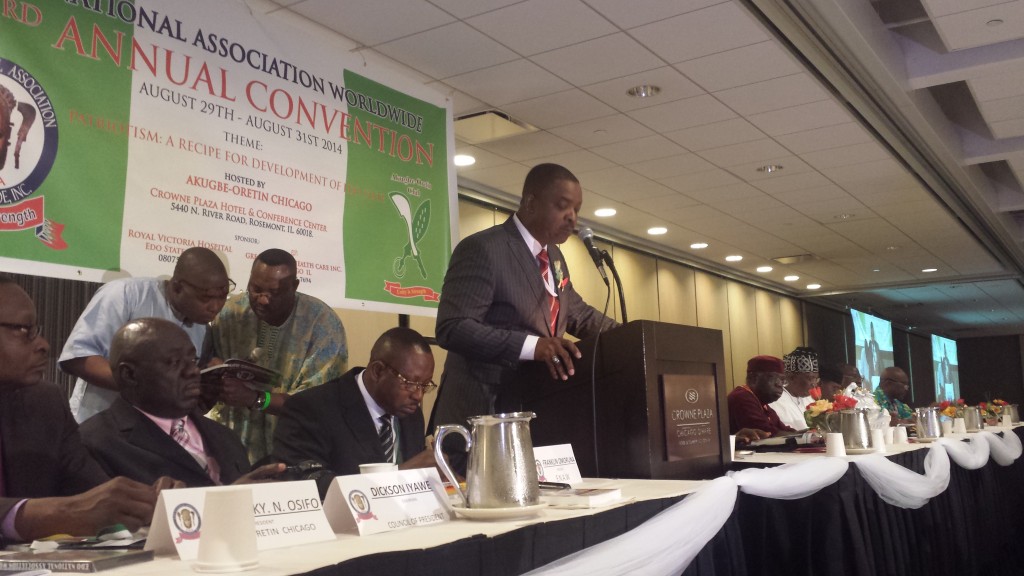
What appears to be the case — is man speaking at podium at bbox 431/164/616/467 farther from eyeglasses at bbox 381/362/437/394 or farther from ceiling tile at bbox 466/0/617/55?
ceiling tile at bbox 466/0/617/55

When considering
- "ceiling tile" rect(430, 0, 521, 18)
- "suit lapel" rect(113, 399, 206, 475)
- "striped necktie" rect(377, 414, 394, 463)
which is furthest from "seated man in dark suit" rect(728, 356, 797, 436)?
"suit lapel" rect(113, 399, 206, 475)

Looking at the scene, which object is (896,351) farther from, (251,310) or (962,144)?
(251,310)

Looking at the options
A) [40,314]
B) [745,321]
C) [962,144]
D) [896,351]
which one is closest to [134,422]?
[40,314]

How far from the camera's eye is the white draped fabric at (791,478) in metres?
1.99

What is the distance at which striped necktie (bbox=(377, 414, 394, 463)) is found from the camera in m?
2.22

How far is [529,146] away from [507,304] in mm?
3524

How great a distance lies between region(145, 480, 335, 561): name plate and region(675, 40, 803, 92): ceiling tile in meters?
3.51

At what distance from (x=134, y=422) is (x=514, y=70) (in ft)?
9.80

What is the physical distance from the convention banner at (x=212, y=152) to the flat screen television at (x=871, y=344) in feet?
33.3

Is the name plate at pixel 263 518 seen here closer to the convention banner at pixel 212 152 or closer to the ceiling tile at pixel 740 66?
the convention banner at pixel 212 152

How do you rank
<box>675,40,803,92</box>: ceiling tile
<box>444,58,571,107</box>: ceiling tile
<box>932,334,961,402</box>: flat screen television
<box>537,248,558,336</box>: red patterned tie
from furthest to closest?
<box>932,334,961,402</box>: flat screen television, <box>444,58,571,107</box>: ceiling tile, <box>675,40,803,92</box>: ceiling tile, <box>537,248,558,336</box>: red patterned tie

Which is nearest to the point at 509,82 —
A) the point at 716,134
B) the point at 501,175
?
the point at 716,134

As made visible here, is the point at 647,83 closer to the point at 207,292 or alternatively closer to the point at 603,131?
the point at 603,131

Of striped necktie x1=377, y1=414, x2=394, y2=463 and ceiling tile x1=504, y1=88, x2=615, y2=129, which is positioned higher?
ceiling tile x1=504, y1=88, x2=615, y2=129
